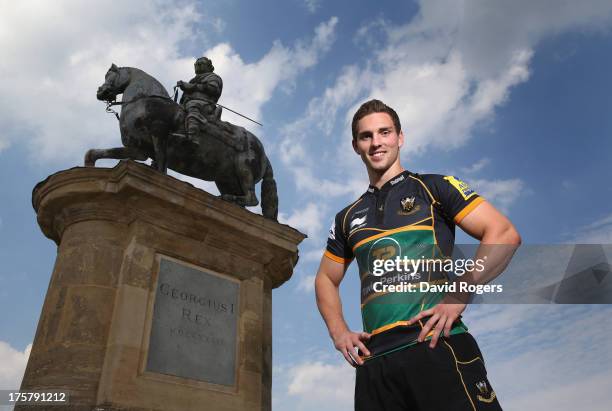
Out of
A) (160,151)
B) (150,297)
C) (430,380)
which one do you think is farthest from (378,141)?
(160,151)

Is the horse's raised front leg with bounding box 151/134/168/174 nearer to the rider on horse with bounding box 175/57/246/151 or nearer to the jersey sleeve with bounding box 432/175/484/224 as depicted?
the rider on horse with bounding box 175/57/246/151

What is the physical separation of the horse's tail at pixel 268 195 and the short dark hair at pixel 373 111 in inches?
200

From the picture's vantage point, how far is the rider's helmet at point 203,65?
26.3ft

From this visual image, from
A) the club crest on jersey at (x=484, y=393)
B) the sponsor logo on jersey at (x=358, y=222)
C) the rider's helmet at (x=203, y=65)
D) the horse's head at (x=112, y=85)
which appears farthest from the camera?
the rider's helmet at (x=203, y=65)

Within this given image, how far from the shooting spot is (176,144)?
22.3ft

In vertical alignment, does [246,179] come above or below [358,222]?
above

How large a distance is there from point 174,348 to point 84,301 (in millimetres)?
962

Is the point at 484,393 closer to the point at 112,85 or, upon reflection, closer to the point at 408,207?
the point at 408,207

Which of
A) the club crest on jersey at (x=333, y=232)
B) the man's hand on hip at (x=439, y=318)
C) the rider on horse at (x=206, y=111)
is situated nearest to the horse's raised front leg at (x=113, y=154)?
the rider on horse at (x=206, y=111)

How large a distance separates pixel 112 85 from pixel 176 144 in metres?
1.33

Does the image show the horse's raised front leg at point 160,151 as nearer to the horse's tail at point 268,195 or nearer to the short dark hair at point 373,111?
the horse's tail at point 268,195

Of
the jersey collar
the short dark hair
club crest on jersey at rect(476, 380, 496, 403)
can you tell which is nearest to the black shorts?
club crest on jersey at rect(476, 380, 496, 403)

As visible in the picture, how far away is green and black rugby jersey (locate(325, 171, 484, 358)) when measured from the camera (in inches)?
80.0

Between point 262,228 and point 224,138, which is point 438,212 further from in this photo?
point 224,138
